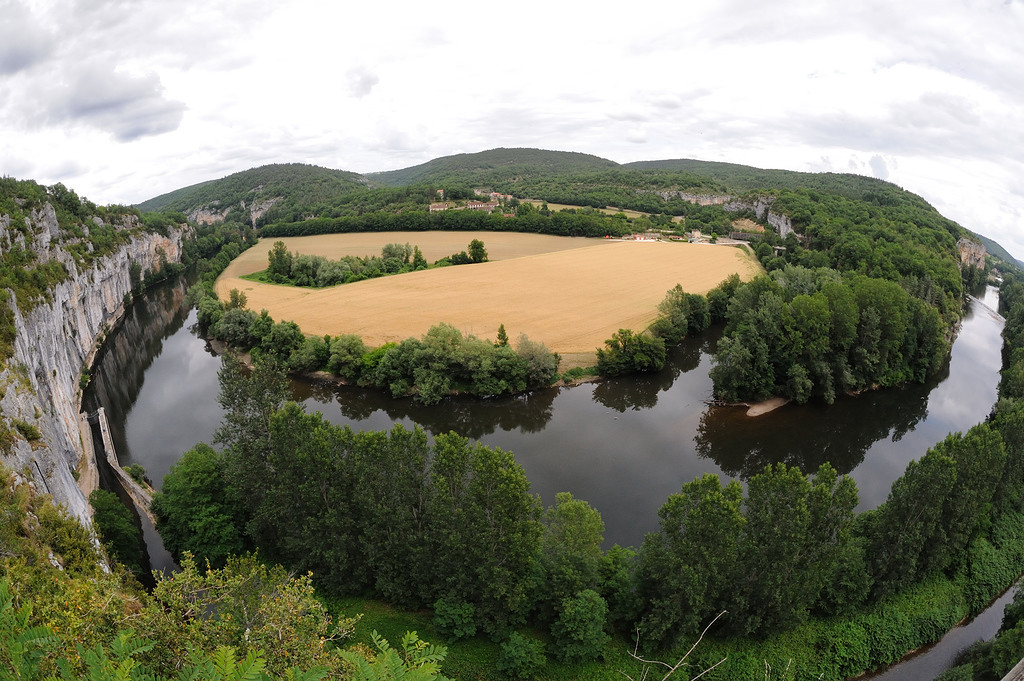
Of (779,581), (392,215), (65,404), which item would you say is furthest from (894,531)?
(392,215)

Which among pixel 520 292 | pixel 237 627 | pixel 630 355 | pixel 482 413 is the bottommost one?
pixel 482 413

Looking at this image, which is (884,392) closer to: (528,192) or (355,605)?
(355,605)

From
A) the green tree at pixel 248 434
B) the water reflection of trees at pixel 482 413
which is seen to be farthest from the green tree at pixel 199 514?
the water reflection of trees at pixel 482 413

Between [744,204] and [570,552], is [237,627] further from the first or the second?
[744,204]

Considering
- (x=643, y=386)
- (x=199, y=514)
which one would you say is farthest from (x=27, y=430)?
(x=643, y=386)

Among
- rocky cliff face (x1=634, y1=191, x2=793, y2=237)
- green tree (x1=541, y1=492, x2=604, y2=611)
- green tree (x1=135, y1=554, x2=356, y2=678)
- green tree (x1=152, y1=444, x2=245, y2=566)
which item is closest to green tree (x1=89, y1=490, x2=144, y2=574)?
green tree (x1=152, y1=444, x2=245, y2=566)

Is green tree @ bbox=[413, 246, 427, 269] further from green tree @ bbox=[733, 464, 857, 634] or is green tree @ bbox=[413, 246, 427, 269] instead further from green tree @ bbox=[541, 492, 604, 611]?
green tree @ bbox=[733, 464, 857, 634]
